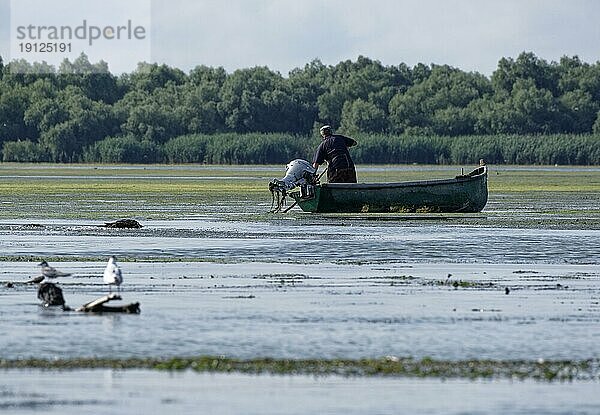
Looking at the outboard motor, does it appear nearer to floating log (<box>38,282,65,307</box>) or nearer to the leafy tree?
floating log (<box>38,282,65,307</box>)

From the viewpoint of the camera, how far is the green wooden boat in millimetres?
37688

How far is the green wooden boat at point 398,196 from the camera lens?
124 feet

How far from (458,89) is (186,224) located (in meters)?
115

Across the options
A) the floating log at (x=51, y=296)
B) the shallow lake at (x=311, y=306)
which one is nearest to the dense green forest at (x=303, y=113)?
the shallow lake at (x=311, y=306)

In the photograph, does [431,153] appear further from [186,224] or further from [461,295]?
[461,295]

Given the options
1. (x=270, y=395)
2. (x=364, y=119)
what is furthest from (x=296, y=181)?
(x=364, y=119)

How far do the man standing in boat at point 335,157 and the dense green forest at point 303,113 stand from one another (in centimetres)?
7154

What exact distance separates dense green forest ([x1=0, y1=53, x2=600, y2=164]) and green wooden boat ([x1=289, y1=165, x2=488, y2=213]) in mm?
70620

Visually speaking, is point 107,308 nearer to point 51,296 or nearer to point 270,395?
point 51,296

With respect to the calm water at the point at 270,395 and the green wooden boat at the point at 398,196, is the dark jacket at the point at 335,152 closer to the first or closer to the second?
the green wooden boat at the point at 398,196

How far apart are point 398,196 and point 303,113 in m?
106

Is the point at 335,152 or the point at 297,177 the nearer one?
the point at 335,152

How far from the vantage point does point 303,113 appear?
14412 centimetres

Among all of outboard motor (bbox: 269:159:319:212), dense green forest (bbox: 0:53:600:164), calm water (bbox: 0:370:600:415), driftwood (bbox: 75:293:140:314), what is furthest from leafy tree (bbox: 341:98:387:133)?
calm water (bbox: 0:370:600:415)
